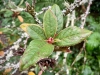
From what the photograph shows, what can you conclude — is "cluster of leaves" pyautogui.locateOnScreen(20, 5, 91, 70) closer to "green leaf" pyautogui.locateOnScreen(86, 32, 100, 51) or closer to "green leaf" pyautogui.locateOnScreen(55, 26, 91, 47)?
"green leaf" pyautogui.locateOnScreen(55, 26, 91, 47)

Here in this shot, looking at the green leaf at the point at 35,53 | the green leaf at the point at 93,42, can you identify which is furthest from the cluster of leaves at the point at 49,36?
the green leaf at the point at 93,42

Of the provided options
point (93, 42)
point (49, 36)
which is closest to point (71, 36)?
point (49, 36)

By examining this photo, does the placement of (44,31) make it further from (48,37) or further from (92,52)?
(92,52)

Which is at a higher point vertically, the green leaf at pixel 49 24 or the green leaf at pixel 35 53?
the green leaf at pixel 49 24

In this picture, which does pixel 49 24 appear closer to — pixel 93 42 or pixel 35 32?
pixel 35 32

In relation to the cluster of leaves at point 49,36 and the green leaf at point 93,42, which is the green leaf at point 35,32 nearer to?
the cluster of leaves at point 49,36

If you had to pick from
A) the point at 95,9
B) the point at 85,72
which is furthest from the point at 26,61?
the point at 95,9
